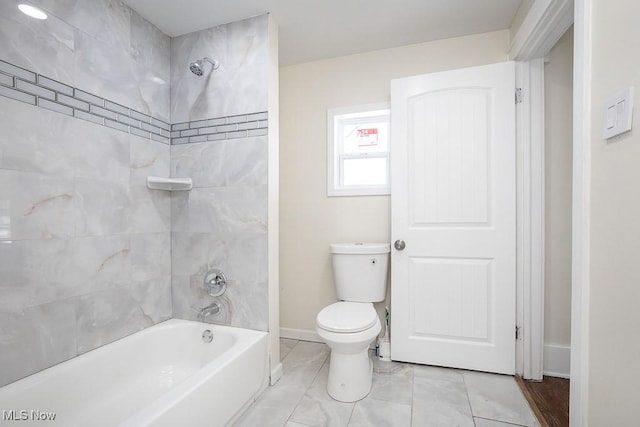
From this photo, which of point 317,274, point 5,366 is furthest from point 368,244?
point 5,366

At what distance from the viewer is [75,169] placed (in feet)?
4.74

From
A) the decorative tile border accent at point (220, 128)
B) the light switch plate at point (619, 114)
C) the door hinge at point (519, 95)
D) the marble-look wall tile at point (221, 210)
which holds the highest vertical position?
the door hinge at point (519, 95)

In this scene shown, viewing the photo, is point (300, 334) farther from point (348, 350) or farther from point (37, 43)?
point (37, 43)

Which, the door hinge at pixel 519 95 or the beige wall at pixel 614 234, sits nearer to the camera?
the beige wall at pixel 614 234

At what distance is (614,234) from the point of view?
86 centimetres

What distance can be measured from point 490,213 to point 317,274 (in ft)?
4.31

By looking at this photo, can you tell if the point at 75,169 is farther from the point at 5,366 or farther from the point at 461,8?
the point at 461,8

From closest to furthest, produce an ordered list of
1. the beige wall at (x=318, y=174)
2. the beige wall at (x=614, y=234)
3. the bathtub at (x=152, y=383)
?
the beige wall at (x=614, y=234) → the bathtub at (x=152, y=383) → the beige wall at (x=318, y=174)

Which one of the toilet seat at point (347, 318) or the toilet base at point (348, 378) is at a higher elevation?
the toilet seat at point (347, 318)

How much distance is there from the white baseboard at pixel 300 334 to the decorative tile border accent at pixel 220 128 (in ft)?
5.28

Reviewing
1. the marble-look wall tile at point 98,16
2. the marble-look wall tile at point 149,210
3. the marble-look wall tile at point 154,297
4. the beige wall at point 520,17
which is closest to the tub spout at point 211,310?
the marble-look wall tile at point 154,297

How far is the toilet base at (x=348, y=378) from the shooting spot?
1.59 m

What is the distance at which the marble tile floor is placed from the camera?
1.43 metres

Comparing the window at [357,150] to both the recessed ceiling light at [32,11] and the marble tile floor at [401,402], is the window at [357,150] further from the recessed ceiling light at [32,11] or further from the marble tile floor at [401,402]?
the recessed ceiling light at [32,11]
